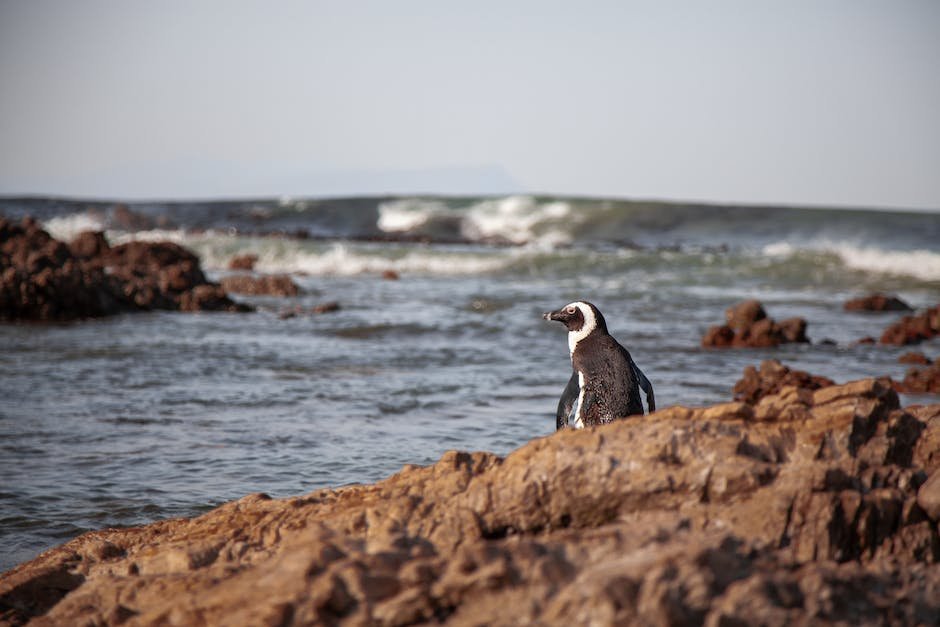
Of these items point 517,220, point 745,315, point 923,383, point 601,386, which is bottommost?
point 923,383

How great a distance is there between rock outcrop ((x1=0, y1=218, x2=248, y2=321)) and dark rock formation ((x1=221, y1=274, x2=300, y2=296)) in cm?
165

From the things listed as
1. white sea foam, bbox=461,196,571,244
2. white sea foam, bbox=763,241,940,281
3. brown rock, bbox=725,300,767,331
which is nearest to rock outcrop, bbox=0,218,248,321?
brown rock, bbox=725,300,767,331

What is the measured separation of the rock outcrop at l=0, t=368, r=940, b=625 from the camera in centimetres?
238

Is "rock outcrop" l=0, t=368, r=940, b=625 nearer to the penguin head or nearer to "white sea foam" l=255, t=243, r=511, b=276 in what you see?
the penguin head

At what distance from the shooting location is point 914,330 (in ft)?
41.3

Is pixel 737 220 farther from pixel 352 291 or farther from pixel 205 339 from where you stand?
pixel 205 339

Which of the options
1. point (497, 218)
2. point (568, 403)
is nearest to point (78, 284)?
point (568, 403)

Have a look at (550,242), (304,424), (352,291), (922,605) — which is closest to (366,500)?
(922,605)

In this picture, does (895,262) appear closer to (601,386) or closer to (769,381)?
(769,381)

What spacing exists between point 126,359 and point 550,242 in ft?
86.5

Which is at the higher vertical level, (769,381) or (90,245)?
(90,245)

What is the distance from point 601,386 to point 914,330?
856 cm

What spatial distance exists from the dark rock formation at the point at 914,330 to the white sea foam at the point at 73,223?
32432 millimetres

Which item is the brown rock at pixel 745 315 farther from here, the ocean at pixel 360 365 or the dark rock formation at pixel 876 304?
the dark rock formation at pixel 876 304
